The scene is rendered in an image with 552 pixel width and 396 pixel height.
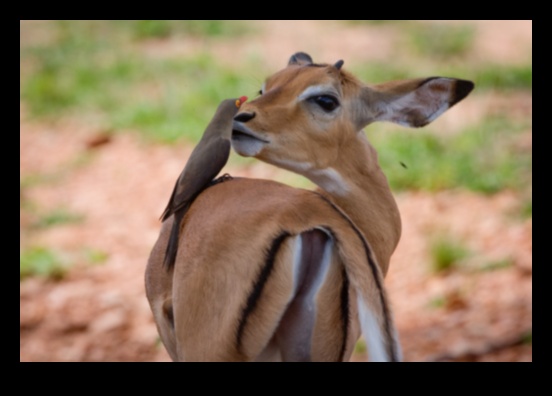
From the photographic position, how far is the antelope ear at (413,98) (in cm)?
363

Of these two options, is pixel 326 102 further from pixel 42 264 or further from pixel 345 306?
pixel 42 264

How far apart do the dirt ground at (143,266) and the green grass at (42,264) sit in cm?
6

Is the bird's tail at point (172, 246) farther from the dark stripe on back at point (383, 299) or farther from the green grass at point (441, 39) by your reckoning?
the green grass at point (441, 39)

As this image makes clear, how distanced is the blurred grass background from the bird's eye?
393 centimetres

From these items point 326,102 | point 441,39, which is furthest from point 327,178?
point 441,39

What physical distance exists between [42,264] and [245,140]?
4030mm

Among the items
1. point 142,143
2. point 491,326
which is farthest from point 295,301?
point 142,143

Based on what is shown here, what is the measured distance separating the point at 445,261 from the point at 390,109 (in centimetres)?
300

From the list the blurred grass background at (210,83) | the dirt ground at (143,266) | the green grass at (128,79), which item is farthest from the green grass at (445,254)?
the green grass at (128,79)

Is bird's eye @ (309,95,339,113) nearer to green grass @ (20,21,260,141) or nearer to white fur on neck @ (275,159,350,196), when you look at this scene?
white fur on neck @ (275,159,350,196)

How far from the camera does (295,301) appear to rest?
3.04 metres

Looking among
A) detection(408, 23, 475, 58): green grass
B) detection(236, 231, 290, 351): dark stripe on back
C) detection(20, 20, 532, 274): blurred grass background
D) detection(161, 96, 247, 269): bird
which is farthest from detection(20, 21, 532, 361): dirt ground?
detection(236, 231, 290, 351): dark stripe on back

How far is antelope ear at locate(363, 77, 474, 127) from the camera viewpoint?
3.63m

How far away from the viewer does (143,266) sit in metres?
7.11
